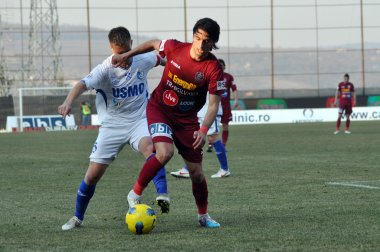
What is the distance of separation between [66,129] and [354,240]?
123 ft

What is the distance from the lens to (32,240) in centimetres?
764

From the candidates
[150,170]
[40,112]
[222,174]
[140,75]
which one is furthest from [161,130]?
[40,112]

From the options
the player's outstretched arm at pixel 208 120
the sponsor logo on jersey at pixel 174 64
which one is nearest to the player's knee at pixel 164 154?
the player's outstretched arm at pixel 208 120

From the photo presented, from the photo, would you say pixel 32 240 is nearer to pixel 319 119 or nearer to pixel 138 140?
pixel 138 140

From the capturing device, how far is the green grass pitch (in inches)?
288

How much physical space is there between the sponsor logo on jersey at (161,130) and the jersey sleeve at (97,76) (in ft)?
2.59

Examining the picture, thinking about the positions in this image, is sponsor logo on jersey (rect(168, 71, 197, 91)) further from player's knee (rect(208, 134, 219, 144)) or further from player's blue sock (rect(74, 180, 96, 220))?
player's knee (rect(208, 134, 219, 144))

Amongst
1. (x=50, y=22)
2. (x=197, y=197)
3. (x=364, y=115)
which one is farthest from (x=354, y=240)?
(x=50, y=22)

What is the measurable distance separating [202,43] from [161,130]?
2.98 feet

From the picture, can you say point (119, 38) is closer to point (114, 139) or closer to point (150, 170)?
point (114, 139)

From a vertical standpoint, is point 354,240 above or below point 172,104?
below

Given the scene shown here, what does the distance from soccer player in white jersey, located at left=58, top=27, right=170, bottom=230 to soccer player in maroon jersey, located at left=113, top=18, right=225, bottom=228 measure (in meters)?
0.35

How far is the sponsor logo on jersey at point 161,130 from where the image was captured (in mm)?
8219

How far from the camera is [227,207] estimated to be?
9.88 m
